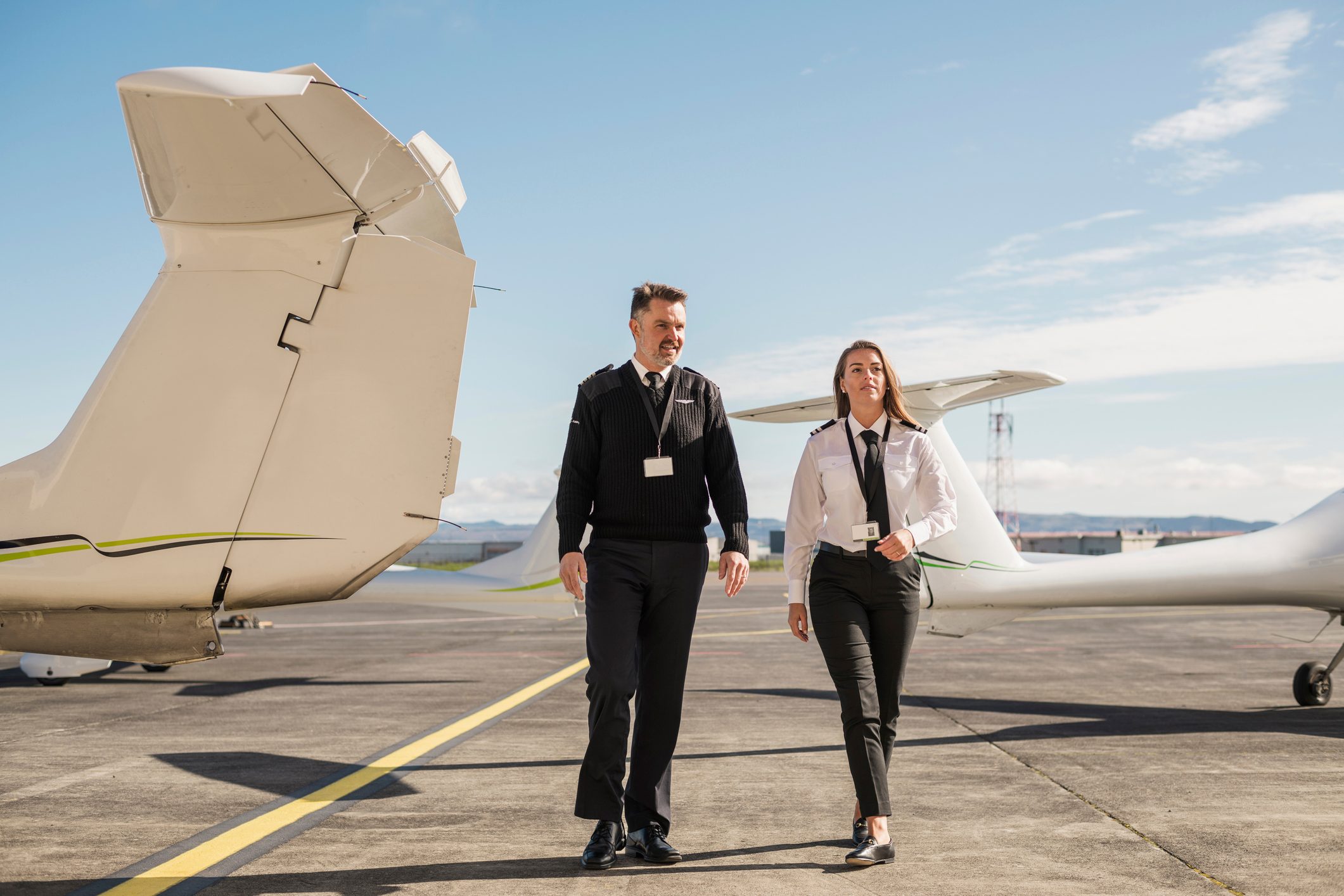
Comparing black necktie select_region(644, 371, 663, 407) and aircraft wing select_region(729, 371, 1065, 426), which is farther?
aircraft wing select_region(729, 371, 1065, 426)

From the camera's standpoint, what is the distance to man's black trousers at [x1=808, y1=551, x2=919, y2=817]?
12.8 feet

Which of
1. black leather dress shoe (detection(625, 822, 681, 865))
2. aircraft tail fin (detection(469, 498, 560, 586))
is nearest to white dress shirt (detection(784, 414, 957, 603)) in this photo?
black leather dress shoe (detection(625, 822, 681, 865))

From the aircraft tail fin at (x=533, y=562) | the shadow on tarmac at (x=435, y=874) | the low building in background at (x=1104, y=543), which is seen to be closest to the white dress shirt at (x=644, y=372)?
the shadow on tarmac at (x=435, y=874)

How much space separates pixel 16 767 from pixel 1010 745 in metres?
5.81

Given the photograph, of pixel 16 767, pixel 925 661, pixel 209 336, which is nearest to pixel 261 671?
pixel 16 767

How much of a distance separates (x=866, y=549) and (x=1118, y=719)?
482cm

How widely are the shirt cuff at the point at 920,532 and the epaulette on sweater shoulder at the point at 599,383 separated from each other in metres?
1.28

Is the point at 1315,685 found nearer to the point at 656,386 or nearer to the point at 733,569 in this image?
the point at 733,569

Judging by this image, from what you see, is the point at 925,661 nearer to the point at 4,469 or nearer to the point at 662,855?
the point at 662,855

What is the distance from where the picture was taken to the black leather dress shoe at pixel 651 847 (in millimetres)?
3859

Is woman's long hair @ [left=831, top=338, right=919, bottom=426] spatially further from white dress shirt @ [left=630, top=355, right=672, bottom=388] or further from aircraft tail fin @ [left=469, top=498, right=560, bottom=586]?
aircraft tail fin @ [left=469, top=498, right=560, bottom=586]

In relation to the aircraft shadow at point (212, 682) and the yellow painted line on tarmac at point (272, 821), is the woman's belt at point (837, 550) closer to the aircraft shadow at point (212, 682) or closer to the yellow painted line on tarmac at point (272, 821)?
the yellow painted line on tarmac at point (272, 821)

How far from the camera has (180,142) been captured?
2.88 m

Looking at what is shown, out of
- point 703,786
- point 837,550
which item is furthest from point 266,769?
point 837,550
